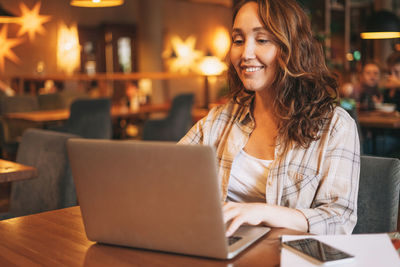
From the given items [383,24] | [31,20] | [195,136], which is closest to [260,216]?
[195,136]

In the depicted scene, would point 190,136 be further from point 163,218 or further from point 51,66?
point 51,66

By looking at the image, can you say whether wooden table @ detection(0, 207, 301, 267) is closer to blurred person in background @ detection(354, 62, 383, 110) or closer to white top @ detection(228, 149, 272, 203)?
white top @ detection(228, 149, 272, 203)

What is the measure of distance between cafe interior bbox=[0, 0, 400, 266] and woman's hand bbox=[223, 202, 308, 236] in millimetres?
74

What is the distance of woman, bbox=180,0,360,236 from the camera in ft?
4.36

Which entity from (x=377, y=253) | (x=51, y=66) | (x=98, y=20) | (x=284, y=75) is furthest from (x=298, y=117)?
(x=98, y=20)

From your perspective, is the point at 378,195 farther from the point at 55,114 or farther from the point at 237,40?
the point at 55,114

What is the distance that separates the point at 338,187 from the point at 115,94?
1037cm

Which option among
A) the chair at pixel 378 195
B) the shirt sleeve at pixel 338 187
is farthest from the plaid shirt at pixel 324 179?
the chair at pixel 378 195

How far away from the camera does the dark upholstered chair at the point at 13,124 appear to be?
17.0 feet

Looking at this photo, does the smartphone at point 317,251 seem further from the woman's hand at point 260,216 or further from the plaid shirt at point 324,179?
the plaid shirt at point 324,179

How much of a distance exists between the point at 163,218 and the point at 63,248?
0.27m

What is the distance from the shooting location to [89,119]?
15.9 ft

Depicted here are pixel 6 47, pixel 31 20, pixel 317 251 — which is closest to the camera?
pixel 317 251


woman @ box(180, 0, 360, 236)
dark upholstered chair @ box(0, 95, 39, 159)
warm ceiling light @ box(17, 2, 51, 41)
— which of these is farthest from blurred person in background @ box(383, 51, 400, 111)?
warm ceiling light @ box(17, 2, 51, 41)
